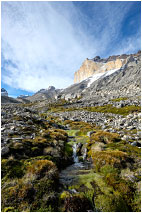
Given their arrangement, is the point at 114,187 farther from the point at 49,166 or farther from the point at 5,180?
the point at 5,180

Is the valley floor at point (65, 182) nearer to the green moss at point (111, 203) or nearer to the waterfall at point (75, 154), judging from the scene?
the green moss at point (111, 203)

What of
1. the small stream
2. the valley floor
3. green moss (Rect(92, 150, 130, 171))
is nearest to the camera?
the valley floor

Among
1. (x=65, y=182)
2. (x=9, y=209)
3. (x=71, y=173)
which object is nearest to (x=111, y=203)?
(x=65, y=182)

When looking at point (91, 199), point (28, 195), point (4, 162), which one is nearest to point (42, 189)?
point (28, 195)

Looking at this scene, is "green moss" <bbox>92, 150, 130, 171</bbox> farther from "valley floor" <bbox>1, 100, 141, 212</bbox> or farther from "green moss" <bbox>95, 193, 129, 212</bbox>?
"green moss" <bbox>95, 193, 129, 212</bbox>

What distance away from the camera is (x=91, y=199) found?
6.89m

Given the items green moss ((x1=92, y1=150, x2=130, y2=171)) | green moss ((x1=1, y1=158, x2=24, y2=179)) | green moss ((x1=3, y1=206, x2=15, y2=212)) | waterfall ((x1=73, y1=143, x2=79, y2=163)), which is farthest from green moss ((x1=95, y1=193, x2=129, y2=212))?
waterfall ((x1=73, y1=143, x2=79, y2=163))

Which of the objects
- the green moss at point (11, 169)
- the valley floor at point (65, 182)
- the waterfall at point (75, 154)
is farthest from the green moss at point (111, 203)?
the waterfall at point (75, 154)

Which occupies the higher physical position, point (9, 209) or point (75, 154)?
point (9, 209)

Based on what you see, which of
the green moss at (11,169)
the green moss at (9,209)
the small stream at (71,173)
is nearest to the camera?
the green moss at (9,209)

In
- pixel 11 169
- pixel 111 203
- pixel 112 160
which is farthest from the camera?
pixel 112 160

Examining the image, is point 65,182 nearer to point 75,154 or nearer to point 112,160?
point 112,160

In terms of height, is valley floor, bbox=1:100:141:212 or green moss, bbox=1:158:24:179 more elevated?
green moss, bbox=1:158:24:179

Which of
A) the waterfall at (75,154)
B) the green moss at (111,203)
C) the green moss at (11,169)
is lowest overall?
the waterfall at (75,154)
